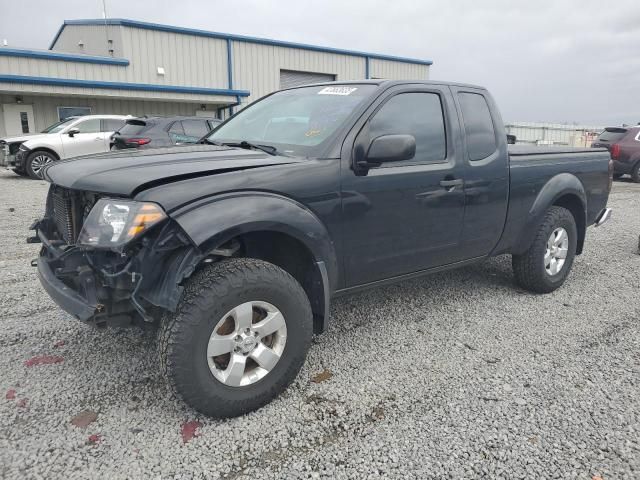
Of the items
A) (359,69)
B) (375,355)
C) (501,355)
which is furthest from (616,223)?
(359,69)

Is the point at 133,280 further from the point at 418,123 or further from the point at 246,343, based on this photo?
the point at 418,123

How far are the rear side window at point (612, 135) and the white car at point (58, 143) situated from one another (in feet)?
47.8

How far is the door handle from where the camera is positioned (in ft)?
11.3

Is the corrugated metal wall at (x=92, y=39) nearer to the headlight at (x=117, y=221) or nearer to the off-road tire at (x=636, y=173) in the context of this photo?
the off-road tire at (x=636, y=173)

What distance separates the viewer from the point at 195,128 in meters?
12.2

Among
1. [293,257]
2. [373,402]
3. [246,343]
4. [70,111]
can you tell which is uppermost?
[70,111]

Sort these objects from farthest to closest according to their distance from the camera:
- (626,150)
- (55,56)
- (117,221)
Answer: (55,56) → (626,150) → (117,221)

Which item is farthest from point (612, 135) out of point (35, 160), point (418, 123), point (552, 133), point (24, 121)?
point (24, 121)

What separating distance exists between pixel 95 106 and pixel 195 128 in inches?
350

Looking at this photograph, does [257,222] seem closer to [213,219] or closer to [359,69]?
[213,219]

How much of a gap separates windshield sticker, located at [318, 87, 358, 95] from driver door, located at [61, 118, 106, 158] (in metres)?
11.3

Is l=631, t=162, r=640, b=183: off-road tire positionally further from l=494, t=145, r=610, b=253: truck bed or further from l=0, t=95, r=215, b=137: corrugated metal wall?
l=0, t=95, r=215, b=137: corrugated metal wall

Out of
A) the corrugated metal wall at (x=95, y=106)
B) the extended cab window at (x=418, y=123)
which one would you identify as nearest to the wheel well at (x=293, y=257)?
the extended cab window at (x=418, y=123)

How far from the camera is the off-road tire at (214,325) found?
2320 millimetres
